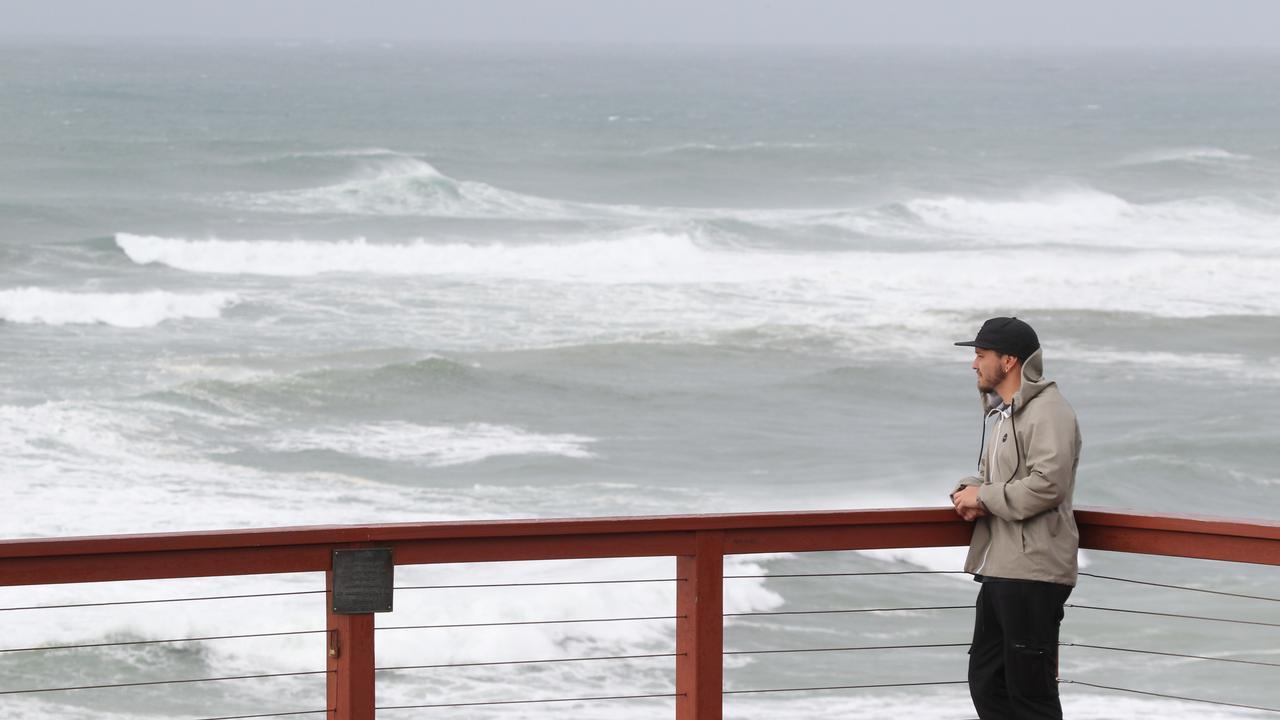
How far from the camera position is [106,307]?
78.4 ft

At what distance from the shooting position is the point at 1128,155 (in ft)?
199

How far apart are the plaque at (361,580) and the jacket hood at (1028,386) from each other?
4.48 feet

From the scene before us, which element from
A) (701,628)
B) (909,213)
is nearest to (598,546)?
(701,628)

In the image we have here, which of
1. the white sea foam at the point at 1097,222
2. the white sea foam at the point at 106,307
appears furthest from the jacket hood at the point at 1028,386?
the white sea foam at the point at 1097,222

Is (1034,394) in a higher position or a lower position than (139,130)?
lower

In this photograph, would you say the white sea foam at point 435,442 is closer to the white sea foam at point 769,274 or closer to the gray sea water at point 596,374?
the gray sea water at point 596,374

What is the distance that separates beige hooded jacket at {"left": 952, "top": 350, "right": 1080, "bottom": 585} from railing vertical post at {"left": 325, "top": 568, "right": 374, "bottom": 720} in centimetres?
133

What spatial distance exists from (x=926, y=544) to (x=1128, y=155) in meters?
60.3

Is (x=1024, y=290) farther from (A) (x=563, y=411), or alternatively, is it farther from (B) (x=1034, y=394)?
(B) (x=1034, y=394)

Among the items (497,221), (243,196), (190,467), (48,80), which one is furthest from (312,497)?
(48,80)

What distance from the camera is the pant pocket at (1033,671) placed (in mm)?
3664

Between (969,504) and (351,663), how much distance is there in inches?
53.6

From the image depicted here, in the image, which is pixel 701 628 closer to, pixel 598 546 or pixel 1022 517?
pixel 598 546

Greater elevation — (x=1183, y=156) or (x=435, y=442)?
(x=1183, y=156)
